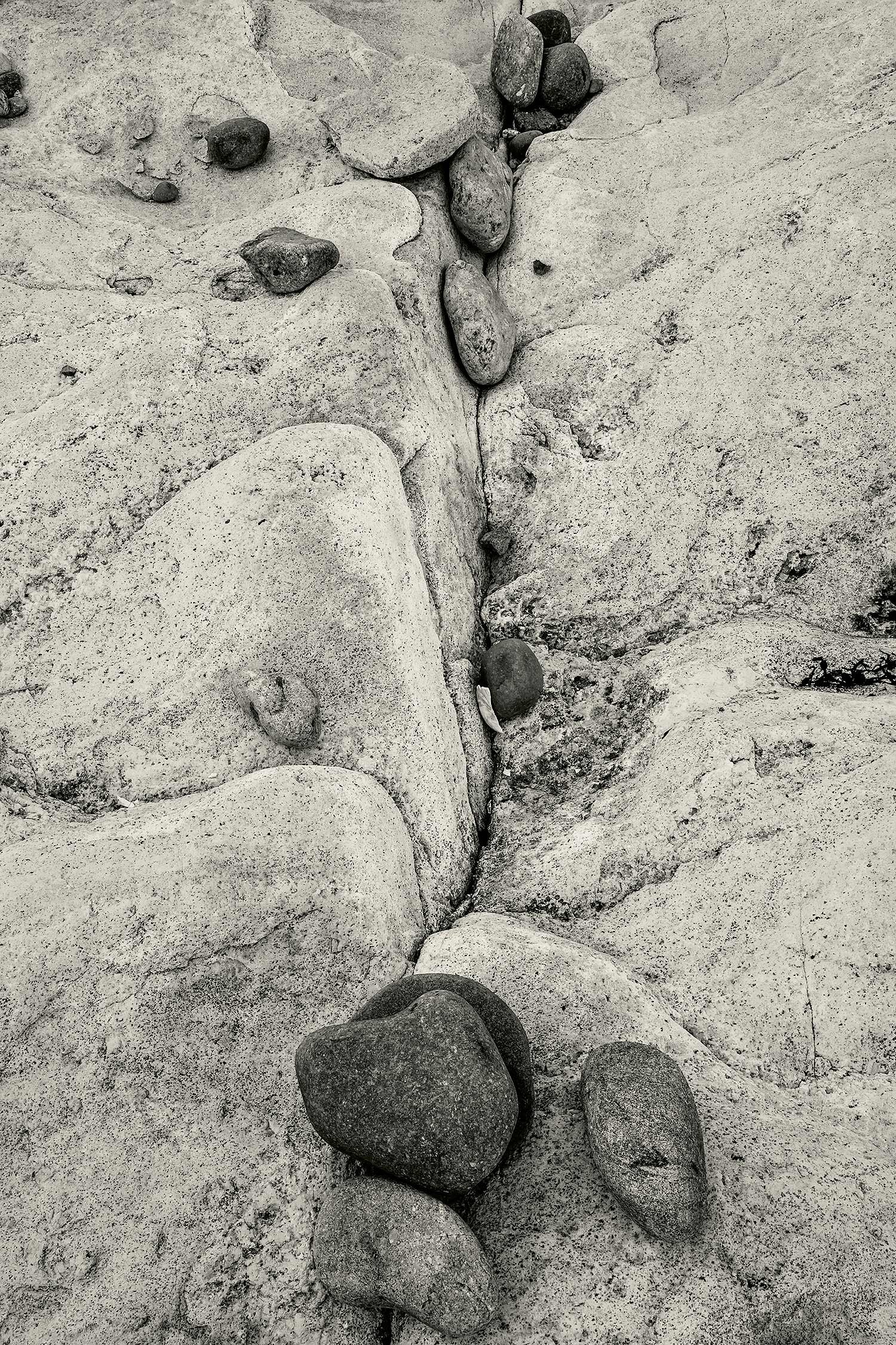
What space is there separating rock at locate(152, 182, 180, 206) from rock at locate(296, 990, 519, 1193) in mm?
4465

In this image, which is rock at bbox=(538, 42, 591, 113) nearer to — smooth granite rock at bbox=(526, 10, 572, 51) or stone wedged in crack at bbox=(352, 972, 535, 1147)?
smooth granite rock at bbox=(526, 10, 572, 51)

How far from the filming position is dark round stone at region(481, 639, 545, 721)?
12.9 feet

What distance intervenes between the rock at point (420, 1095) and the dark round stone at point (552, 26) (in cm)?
594

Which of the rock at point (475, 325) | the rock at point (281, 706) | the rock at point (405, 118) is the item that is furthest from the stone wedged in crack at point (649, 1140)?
the rock at point (405, 118)

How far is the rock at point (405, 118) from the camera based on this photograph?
15.7 feet

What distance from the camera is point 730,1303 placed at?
2.30m

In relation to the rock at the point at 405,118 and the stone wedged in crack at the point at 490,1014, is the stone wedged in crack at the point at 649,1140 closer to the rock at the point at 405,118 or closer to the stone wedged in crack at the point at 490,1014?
the stone wedged in crack at the point at 490,1014

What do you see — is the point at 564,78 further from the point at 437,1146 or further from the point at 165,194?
the point at 437,1146

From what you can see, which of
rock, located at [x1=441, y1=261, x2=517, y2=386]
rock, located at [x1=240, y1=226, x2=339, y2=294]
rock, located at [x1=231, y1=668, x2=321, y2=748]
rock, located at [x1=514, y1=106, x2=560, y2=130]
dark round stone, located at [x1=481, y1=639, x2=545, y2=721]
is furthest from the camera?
rock, located at [x1=514, y1=106, x2=560, y2=130]

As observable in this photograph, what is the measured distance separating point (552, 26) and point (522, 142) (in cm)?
93

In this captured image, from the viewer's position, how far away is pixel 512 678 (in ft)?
12.9

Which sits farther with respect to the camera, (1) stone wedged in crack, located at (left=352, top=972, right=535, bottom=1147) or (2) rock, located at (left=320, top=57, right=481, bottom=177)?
(2) rock, located at (left=320, top=57, right=481, bottom=177)

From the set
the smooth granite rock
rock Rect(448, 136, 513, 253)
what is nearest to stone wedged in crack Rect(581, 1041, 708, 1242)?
rock Rect(448, 136, 513, 253)

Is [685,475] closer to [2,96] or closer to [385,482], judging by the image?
[385,482]
